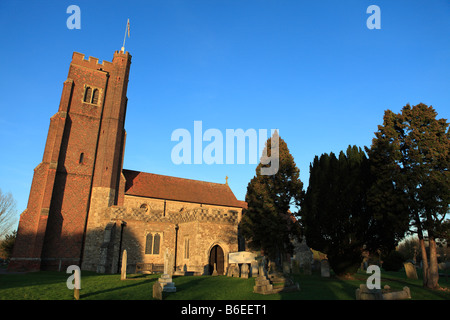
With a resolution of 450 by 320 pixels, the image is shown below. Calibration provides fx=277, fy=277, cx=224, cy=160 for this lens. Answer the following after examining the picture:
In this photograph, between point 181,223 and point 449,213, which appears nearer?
point 449,213

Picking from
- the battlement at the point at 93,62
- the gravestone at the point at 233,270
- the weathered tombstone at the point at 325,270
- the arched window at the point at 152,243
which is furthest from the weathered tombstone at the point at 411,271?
the battlement at the point at 93,62

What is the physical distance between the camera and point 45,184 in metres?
26.1

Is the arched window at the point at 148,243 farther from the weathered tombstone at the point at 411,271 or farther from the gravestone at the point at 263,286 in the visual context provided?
the weathered tombstone at the point at 411,271

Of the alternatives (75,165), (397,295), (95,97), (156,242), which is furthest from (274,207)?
(95,97)

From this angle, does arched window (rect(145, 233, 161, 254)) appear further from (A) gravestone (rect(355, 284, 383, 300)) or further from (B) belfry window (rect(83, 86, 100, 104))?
(A) gravestone (rect(355, 284, 383, 300))

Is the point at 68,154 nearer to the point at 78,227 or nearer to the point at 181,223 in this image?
the point at 78,227

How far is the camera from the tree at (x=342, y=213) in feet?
69.5

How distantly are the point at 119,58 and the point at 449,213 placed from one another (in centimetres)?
3437

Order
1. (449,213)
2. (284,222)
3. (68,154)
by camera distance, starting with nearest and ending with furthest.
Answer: (449,213) < (284,222) < (68,154)

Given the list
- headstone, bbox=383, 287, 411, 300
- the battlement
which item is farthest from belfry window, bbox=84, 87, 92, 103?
headstone, bbox=383, 287, 411, 300

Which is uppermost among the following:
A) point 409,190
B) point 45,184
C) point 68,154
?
point 68,154

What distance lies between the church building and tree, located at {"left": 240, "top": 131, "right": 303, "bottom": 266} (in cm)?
181

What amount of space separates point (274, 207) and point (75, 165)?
67.5ft
